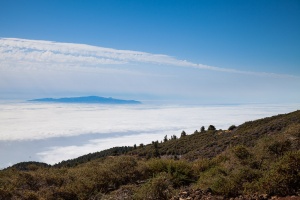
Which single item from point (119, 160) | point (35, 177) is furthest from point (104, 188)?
point (35, 177)

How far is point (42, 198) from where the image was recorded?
11602mm

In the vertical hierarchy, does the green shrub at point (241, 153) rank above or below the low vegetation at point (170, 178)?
above

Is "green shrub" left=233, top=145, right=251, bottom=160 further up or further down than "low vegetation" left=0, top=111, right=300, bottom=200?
further up

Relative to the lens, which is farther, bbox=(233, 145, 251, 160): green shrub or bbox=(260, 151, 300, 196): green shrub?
bbox=(233, 145, 251, 160): green shrub

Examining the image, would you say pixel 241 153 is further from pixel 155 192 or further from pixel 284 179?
pixel 155 192

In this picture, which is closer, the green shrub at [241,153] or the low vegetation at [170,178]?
the low vegetation at [170,178]

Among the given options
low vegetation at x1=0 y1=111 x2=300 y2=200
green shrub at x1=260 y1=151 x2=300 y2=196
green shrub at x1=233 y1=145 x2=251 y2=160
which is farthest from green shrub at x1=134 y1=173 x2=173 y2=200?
green shrub at x1=233 y1=145 x2=251 y2=160

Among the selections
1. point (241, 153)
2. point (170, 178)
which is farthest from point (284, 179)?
point (241, 153)

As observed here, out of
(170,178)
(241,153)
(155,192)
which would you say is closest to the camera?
(155,192)

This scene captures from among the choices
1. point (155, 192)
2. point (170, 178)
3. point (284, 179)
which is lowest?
point (170, 178)

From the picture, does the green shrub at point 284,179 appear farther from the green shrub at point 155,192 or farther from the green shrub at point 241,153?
the green shrub at point 241,153

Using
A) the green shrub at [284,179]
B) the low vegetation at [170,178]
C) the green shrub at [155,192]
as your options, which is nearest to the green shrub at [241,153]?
the low vegetation at [170,178]

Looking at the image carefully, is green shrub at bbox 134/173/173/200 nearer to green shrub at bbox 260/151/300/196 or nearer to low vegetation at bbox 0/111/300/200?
low vegetation at bbox 0/111/300/200

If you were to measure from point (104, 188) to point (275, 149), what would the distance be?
926 centimetres
